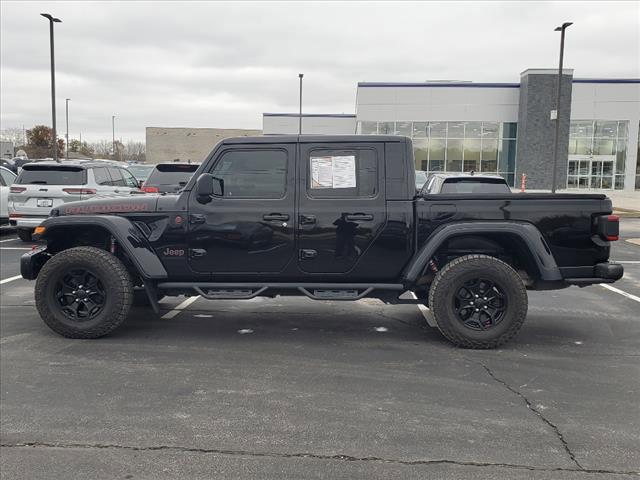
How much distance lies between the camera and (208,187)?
544 cm

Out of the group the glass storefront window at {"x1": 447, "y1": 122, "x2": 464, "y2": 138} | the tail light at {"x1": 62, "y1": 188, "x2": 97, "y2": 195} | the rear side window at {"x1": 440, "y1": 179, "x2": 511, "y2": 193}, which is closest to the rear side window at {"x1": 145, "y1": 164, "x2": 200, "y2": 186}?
the tail light at {"x1": 62, "y1": 188, "x2": 97, "y2": 195}

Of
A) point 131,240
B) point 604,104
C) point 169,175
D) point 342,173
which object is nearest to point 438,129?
point 604,104

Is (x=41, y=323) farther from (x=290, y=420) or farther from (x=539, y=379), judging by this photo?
(x=539, y=379)

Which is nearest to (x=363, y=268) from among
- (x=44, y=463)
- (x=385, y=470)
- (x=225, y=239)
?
(x=225, y=239)

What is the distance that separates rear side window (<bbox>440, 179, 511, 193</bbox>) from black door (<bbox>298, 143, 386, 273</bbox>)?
16.8 ft

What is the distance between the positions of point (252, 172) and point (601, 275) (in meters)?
3.43

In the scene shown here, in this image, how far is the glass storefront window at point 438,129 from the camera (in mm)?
37844

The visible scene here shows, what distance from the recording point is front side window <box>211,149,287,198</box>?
574 centimetres

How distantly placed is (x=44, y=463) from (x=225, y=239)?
2696 mm

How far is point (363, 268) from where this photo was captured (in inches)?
224

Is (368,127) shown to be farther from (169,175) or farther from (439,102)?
(169,175)

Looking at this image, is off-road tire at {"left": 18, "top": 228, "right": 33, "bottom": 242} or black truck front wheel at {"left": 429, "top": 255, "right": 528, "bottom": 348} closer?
black truck front wheel at {"left": 429, "top": 255, "right": 528, "bottom": 348}

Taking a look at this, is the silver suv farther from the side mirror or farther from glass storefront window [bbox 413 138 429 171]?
glass storefront window [bbox 413 138 429 171]

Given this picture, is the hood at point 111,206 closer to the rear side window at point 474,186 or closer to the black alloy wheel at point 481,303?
the black alloy wheel at point 481,303
